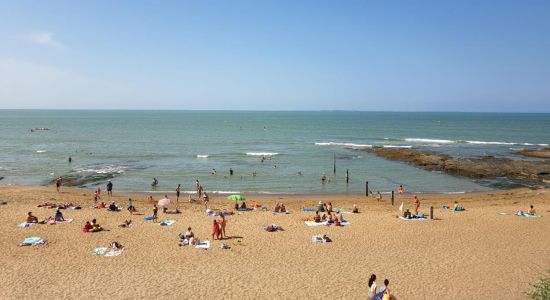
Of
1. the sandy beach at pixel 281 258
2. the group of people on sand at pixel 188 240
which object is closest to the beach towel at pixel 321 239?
the sandy beach at pixel 281 258

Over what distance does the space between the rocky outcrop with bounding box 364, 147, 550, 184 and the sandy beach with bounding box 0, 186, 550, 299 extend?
54.5 feet

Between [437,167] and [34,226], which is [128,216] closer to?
[34,226]

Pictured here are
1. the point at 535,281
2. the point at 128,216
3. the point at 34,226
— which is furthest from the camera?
the point at 128,216

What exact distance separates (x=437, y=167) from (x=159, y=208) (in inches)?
1189

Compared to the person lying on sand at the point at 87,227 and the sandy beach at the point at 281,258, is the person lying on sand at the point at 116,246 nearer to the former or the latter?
the sandy beach at the point at 281,258

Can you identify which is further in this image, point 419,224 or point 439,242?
point 419,224

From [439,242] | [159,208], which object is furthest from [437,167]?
[159,208]

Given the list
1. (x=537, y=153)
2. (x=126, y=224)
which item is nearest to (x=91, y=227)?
(x=126, y=224)

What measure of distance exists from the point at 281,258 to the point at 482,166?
1361 inches

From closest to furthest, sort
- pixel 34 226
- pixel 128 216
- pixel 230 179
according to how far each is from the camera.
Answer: pixel 34 226 < pixel 128 216 < pixel 230 179

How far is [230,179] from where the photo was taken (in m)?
37.0

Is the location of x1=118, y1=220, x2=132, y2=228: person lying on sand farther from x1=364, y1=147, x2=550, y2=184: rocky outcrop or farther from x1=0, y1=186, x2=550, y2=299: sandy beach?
x1=364, y1=147, x2=550, y2=184: rocky outcrop

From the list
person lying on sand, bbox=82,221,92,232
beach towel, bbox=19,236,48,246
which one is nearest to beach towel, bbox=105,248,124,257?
beach towel, bbox=19,236,48,246

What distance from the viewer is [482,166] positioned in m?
42.9
